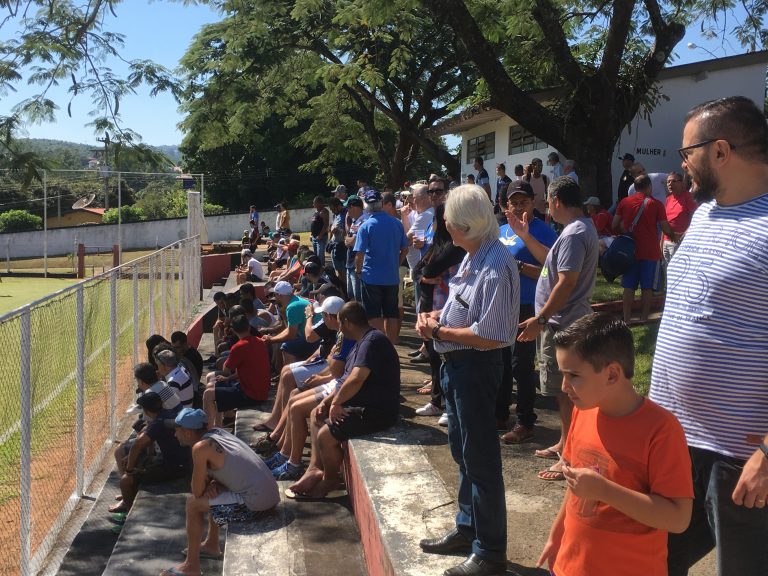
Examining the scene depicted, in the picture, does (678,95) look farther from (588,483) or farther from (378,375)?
(588,483)

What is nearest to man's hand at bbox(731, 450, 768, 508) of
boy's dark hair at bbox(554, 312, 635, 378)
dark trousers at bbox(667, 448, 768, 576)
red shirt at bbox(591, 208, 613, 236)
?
dark trousers at bbox(667, 448, 768, 576)

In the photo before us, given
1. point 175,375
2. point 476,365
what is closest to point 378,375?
point 476,365

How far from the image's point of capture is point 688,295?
2.71 m

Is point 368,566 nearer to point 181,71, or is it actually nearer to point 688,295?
point 688,295

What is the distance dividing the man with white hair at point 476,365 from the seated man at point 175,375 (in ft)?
16.0

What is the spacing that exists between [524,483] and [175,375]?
451 centimetres

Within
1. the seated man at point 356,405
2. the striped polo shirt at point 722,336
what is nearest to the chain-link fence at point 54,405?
the seated man at point 356,405

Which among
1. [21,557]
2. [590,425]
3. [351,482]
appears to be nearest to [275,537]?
[351,482]

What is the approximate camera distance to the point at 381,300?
8.41m

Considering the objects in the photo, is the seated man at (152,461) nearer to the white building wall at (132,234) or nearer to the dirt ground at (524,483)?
the dirt ground at (524,483)

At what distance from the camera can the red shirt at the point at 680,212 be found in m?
9.39

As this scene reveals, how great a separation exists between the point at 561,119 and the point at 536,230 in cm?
709

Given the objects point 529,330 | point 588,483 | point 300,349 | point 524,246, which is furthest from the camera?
point 300,349

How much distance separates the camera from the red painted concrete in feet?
13.7
